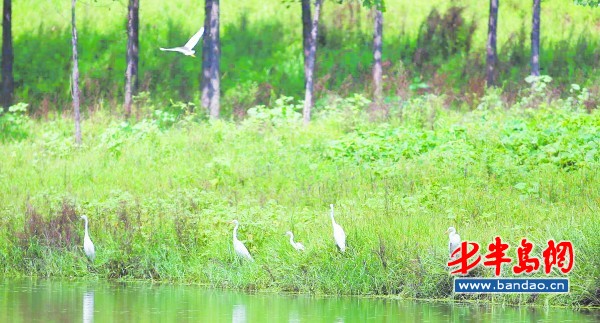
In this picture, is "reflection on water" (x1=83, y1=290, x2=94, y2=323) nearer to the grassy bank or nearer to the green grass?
the grassy bank

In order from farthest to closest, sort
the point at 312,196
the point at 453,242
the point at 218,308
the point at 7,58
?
the point at 7,58 < the point at 312,196 < the point at 453,242 < the point at 218,308

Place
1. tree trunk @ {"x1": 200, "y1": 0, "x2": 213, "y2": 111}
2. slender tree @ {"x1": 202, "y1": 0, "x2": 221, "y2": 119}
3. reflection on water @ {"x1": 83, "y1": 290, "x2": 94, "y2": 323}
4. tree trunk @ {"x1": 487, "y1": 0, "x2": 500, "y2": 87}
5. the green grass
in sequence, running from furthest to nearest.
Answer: the green grass → tree trunk @ {"x1": 487, "y1": 0, "x2": 500, "y2": 87} → tree trunk @ {"x1": 200, "y1": 0, "x2": 213, "y2": 111} → slender tree @ {"x1": 202, "y1": 0, "x2": 221, "y2": 119} → reflection on water @ {"x1": 83, "y1": 290, "x2": 94, "y2": 323}

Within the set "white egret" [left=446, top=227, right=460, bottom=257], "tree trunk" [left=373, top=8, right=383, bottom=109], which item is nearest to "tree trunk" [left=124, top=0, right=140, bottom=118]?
"tree trunk" [left=373, top=8, right=383, bottom=109]

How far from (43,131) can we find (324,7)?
539 inches

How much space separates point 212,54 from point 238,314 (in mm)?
15434

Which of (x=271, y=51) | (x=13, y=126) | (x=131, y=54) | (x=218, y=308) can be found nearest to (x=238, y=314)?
(x=218, y=308)

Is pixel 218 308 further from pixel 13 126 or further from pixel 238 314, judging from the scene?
pixel 13 126

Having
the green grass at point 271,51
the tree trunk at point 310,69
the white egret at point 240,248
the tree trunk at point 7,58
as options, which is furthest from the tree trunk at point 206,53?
the white egret at point 240,248

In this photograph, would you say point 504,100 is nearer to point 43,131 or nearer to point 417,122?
point 417,122

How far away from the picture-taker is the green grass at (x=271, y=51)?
101 feet

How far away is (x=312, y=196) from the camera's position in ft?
57.7

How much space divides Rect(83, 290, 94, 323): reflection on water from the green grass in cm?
1533

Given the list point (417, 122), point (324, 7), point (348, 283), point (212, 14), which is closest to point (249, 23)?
point (324, 7)

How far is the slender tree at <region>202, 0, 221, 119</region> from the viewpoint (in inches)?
1034
